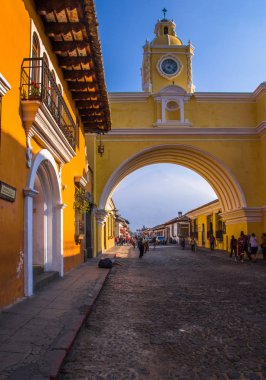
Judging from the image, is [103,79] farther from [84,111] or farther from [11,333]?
[11,333]

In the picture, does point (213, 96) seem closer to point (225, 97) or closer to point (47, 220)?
point (225, 97)

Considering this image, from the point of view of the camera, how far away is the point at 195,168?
2623cm

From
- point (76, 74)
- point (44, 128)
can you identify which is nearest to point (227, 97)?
point (76, 74)

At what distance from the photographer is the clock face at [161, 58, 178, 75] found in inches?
969

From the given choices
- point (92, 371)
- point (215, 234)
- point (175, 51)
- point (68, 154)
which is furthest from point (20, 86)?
point (215, 234)

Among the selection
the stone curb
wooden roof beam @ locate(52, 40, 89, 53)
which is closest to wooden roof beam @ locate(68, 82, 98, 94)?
wooden roof beam @ locate(52, 40, 89, 53)

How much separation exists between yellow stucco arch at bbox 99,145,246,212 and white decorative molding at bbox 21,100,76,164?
1232 centimetres

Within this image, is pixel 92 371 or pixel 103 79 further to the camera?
pixel 103 79

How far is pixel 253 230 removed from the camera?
813 inches

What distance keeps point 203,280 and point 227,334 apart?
5.70 meters

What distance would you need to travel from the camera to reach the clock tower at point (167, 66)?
24473 millimetres

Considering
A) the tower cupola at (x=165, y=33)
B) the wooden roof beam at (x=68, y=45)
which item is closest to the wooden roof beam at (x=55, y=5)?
the wooden roof beam at (x=68, y=45)

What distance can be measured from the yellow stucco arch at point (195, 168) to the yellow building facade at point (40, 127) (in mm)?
9264

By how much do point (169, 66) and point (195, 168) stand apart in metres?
6.57
